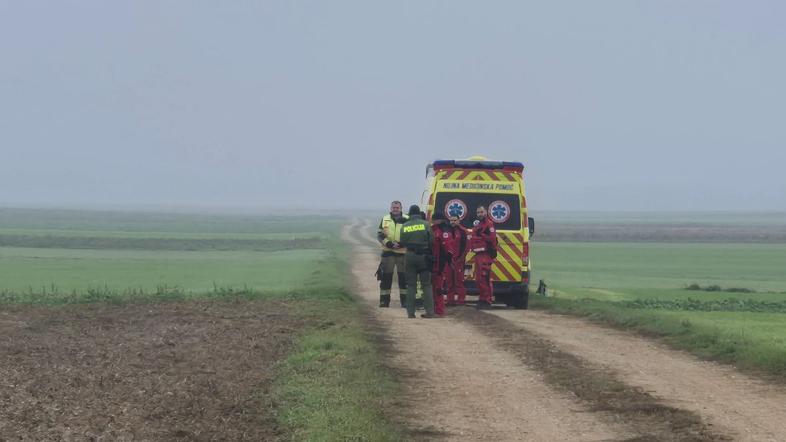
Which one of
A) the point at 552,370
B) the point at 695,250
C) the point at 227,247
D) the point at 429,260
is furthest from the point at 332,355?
the point at 695,250

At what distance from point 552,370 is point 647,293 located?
2112 cm

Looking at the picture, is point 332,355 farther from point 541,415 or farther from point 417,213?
point 417,213

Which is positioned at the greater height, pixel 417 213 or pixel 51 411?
pixel 417 213

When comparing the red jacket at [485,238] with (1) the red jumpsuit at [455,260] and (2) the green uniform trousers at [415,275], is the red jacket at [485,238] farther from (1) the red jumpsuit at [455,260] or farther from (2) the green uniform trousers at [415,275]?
(2) the green uniform trousers at [415,275]

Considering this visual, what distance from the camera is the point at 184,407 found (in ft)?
41.1

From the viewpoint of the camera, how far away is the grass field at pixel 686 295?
17500 millimetres

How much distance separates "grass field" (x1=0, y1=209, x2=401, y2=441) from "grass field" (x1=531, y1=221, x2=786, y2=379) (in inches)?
208

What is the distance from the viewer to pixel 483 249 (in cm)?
2519

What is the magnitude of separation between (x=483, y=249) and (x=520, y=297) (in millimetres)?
2153

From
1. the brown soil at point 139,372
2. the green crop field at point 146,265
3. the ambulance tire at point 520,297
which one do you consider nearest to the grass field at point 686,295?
the ambulance tire at point 520,297

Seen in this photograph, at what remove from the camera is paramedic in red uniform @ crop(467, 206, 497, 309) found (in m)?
25.0

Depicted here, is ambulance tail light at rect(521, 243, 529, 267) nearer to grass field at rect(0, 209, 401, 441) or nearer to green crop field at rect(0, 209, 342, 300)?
grass field at rect(0, 209, 401, 441)

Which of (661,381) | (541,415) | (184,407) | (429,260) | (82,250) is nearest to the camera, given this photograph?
(541,415)

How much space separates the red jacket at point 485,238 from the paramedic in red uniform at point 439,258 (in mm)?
929
